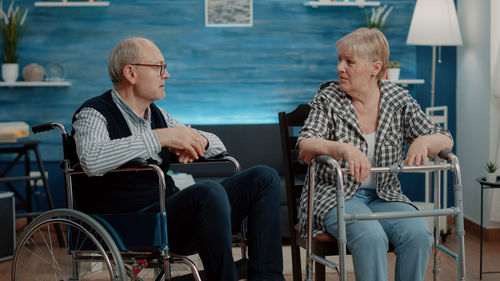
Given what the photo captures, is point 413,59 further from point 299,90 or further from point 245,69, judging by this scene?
point 245,69

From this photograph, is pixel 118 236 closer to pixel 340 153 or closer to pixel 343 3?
pixel 340 153

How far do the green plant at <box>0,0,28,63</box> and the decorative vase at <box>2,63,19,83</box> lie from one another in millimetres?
54

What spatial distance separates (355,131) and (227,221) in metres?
0.61

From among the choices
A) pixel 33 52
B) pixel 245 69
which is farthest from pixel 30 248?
pixel 245 69

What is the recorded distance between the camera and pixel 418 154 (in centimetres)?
205

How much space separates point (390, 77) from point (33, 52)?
254 cm

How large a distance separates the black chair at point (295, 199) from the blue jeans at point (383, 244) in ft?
0.20

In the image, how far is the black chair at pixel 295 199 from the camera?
209 centimetres

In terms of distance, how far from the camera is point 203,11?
453 centimetres

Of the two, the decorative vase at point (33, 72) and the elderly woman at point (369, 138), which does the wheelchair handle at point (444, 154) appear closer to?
the elderly woman at point (369, 138)

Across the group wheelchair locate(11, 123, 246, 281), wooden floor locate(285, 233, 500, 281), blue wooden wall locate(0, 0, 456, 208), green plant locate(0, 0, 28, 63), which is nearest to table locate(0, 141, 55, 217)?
blue wooden wall locate(0, 0, 456, 208)

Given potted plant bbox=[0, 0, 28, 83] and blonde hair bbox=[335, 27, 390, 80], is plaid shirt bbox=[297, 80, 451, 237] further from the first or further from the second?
potted plant bbox=[0, 0, 28, 83]

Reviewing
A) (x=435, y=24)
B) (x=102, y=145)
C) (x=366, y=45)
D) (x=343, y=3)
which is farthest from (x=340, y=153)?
(x=343, y=3)

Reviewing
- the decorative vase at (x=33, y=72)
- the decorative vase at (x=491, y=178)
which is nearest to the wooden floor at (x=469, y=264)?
the decorative vase at (x=491, y=178)
